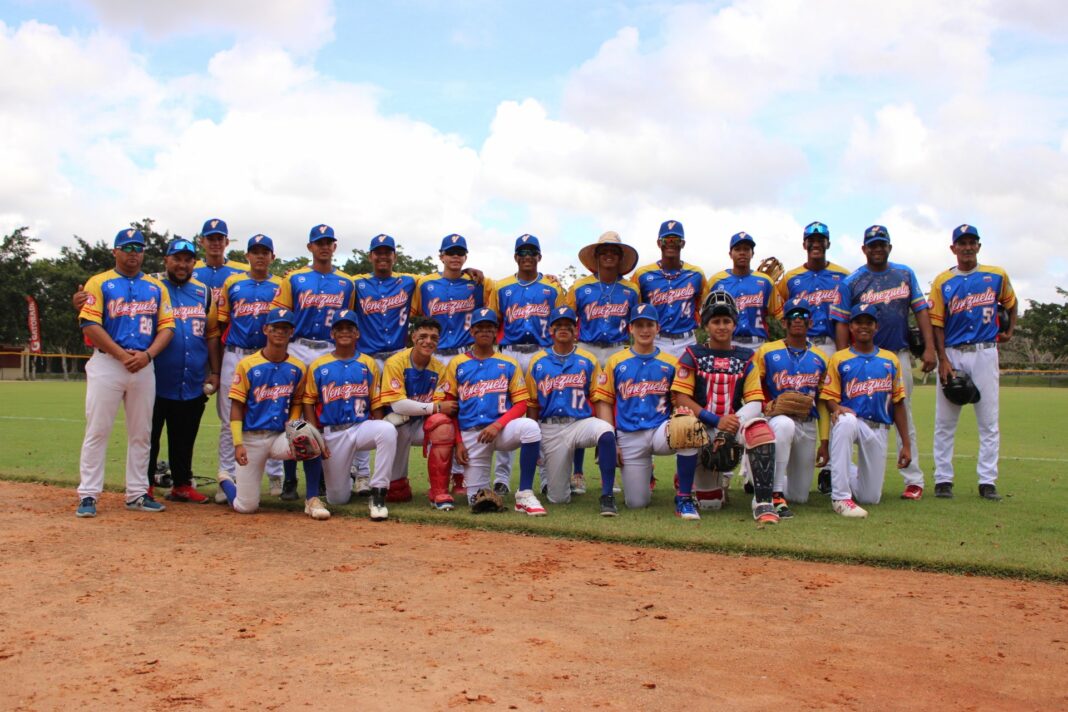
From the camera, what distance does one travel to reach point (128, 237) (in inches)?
271

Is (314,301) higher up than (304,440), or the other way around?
(314,301)

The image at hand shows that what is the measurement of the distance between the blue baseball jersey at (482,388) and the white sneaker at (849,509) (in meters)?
2.61

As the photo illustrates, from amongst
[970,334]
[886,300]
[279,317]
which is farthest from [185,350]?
[970,334]

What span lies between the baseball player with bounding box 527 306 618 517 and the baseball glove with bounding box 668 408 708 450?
0.71 m

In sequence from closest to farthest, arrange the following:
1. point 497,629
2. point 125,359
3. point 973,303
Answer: point 497,629, point 125,359, point 973,303

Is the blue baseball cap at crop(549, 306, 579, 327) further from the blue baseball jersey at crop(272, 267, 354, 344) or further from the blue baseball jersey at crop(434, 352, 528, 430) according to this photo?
the blue baseball jersey at crop(272, 267, 354, 344)

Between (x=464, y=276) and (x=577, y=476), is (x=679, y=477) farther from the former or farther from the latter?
(x=464, y=276)

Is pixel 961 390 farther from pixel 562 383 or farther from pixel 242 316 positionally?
pixel 242 316

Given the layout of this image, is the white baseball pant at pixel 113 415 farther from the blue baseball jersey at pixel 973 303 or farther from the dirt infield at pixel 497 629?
the blue baseball jersey at pixel 973 303

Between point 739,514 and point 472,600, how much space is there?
3118 mm

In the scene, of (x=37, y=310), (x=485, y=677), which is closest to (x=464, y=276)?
(x=485, y=677)

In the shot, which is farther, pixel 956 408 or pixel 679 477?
pixel 956 408

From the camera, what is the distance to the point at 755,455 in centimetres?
652

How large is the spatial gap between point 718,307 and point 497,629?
365 centimetres
